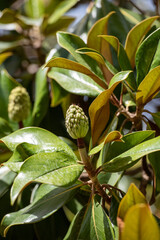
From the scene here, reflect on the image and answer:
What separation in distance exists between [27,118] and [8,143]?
37 cm

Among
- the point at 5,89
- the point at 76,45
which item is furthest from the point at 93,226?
the point at 5,89

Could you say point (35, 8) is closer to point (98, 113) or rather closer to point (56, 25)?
point (56, 25)

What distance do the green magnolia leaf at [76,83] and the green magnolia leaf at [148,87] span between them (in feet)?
0.47

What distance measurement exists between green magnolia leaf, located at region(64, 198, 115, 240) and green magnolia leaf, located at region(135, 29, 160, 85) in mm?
328

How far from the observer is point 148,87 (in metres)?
0.78

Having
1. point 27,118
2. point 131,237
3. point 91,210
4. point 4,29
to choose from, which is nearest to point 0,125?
point 27,118

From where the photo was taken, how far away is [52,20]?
61.4 inches

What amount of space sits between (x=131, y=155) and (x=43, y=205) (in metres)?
0.24

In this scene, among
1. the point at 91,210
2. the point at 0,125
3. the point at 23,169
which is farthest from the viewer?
the point at 0,125

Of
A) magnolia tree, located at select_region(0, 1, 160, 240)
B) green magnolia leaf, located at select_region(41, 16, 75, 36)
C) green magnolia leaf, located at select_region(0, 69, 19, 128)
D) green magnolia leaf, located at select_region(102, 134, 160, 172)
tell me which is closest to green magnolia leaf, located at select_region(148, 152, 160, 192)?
magnolia tree, located at select_region(0, 1, 160, 240)

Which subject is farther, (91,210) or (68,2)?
(68,2)

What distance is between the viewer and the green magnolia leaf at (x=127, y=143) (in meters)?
0.70

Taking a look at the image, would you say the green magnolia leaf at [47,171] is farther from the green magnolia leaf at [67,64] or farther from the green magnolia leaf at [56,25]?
the green magnolia leaf at [56,25]

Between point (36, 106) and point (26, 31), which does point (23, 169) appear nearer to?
point (36, 106)
